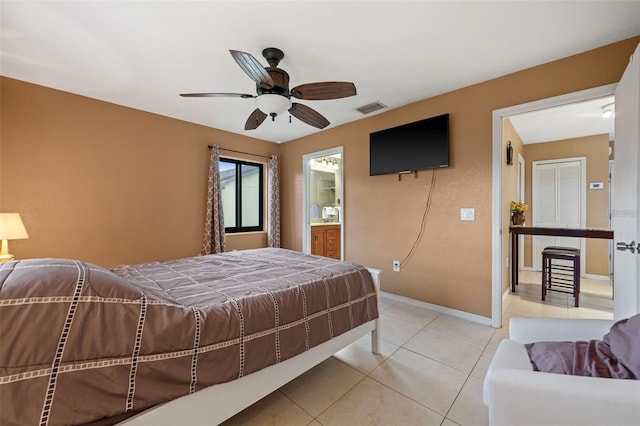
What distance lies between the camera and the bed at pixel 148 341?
32.2 inches

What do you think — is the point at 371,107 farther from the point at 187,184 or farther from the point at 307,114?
the point at 187,184

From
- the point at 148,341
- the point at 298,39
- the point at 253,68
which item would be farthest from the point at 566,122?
the point at 148,341

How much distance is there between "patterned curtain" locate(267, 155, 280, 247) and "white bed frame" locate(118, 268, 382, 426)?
126 inches

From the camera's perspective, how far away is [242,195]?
4645 millimetres

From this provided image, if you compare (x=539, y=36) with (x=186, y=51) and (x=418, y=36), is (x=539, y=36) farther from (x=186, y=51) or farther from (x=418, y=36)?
(x=186, y=51)

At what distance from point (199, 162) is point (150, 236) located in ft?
4.18

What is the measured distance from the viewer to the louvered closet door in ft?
14.9

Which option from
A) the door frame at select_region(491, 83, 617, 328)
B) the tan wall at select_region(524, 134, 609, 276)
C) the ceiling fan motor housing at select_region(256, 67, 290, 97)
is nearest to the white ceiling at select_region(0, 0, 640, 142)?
the ceiling fan motor housing at select_region(256, 67, 290, 97)

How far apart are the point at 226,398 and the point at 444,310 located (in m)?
2.63

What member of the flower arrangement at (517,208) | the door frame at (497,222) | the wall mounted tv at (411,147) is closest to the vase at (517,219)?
the flower arrangement at (517,208)

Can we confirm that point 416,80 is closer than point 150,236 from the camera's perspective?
Yes

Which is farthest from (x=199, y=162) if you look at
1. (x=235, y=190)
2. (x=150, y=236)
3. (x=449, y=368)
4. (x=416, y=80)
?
(x=449, y=368)

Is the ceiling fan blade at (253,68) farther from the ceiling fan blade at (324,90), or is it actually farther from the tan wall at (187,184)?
the tan wall at (187,184)

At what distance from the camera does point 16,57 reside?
7.26 feet
